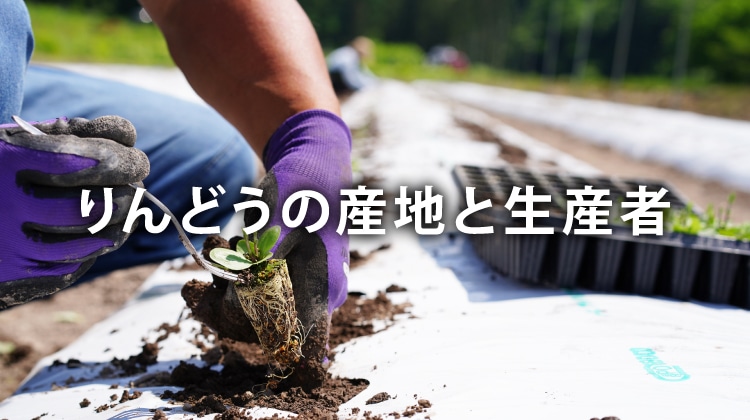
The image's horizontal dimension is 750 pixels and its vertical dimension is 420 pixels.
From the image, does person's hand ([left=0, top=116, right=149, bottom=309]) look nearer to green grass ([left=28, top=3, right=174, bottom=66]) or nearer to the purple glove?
the purple glove

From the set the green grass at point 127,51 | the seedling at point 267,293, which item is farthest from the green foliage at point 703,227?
the green grass at point 127,51

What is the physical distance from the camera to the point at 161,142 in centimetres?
199

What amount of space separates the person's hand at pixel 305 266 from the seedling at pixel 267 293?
35 millimetres

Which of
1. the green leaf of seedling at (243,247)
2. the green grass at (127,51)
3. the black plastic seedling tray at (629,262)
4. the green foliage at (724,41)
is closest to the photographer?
the green leaf of seedling at (243,247)

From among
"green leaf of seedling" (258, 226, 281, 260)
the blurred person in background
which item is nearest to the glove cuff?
"green leaf of seedling" (258, 226, 281, 260)

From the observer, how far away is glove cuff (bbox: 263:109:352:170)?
1.33 m

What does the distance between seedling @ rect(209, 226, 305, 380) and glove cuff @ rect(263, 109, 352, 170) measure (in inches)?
10.9

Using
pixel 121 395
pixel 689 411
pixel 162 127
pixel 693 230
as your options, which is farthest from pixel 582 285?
pixel 162 127

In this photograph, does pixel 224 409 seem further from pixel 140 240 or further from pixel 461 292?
pixel 140 240

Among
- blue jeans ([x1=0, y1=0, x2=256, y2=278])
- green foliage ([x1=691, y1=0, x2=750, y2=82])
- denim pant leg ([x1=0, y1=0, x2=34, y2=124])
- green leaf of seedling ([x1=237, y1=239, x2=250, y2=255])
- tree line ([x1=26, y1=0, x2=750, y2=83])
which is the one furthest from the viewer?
tree line ([x1=26, y1=0, x2=750, y2=83])

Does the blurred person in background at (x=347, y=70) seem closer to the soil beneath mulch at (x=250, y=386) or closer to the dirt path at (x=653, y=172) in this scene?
the dirt path at (x=653, y=172)

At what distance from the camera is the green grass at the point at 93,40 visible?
13.9 m

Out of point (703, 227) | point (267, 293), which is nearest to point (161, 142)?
point (267, 293)

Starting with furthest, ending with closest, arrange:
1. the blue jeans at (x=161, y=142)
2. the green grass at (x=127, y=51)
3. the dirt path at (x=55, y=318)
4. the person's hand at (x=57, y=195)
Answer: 1. the green grass at (x=127, y=51)
2. the dirt path at (x=55, y=318)
3. the blue jeans at (x=161, y=142)
4. the person's hand at (x=57, y=195)
